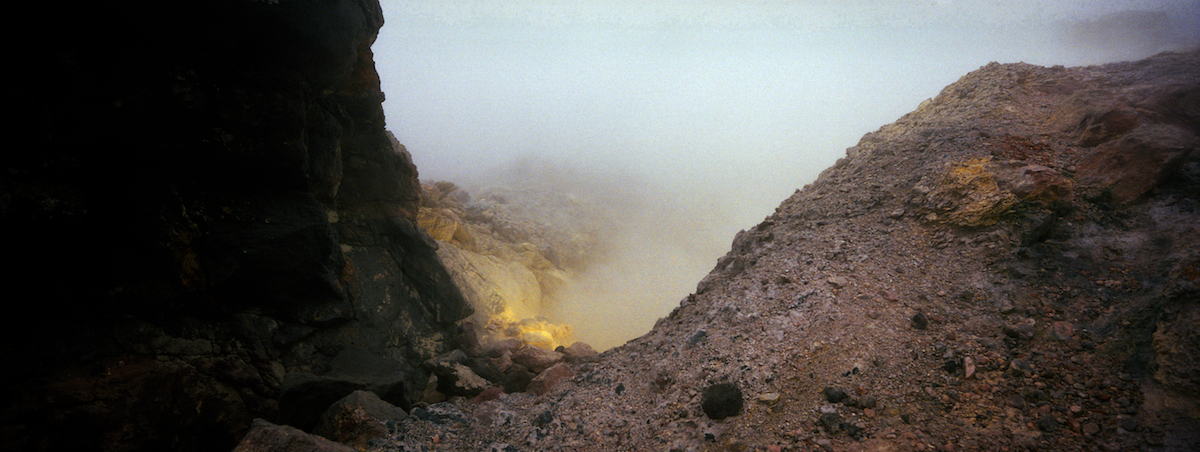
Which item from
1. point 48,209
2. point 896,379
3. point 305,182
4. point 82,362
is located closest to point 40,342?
point 82,362

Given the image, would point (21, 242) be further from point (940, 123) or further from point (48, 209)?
point (940, 123)

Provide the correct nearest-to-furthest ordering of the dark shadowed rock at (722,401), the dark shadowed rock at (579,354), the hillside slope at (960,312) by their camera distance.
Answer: the hillside slope at (960,312) < the dark shadowed rock at (722,401) < the dark shadowed rock at (579,354)

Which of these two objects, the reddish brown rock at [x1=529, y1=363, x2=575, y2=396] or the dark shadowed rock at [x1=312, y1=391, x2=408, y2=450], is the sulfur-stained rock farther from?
the dark shadowed rock at [x1=312, y1=391, x2=408, y2=450]

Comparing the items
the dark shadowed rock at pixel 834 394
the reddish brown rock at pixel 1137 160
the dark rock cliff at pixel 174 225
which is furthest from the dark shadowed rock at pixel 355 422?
the reddish brown rock at pixel 1137 160

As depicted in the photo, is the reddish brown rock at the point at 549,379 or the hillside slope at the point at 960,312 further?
the reddish brown rock at the point at 549,379

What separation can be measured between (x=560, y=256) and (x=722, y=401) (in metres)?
21.2

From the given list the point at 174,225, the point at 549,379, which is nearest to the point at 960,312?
the point at 549,379

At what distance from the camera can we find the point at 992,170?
240 inches

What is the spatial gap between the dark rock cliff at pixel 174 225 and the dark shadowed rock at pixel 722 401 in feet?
15.1

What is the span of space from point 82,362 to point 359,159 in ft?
16.2

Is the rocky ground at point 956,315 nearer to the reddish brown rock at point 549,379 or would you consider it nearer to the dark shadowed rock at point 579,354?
the reddish brown rock at point 549,379

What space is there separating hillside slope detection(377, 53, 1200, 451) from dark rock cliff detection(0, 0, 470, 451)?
2442 mm

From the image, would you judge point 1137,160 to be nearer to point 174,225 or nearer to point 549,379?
point 549,379

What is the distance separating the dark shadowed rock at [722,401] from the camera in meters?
4.96
